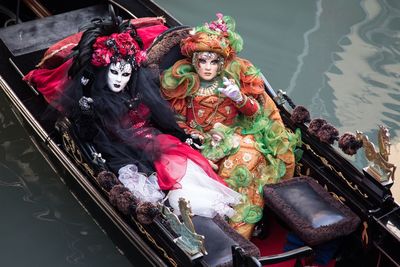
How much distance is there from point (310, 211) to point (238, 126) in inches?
24.1

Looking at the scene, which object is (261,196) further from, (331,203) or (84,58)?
(84,58)

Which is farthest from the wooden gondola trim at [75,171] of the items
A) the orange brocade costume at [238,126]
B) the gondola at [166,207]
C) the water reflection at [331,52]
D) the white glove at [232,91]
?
the water reflection at [331,52]

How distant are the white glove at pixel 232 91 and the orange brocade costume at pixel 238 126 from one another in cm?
4

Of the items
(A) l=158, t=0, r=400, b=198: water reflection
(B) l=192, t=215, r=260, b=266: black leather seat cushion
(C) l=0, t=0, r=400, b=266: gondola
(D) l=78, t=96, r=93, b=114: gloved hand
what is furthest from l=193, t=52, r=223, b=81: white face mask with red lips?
(A) l=158, t=0, r=400, b=198: water reflection

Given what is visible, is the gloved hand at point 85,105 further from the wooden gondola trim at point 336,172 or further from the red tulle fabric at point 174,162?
the wooden gondola trim at point 336,172

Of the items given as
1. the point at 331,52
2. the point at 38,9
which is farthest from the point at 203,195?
the point at 331,52

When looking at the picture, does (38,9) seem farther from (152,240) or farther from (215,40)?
(152,240)

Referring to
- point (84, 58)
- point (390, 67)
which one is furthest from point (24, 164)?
point (390, 67)

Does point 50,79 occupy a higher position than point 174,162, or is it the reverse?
point 50,79

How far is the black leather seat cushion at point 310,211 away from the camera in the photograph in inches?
119

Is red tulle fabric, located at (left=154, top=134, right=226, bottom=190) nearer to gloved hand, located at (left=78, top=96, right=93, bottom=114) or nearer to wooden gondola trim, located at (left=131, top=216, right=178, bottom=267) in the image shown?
wooden gondola trim, located at (left=131, top=216, right=178, bottom=267)

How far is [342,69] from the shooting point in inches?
224

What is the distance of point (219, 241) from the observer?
2.88 metres

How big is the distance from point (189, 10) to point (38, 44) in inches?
92.1
